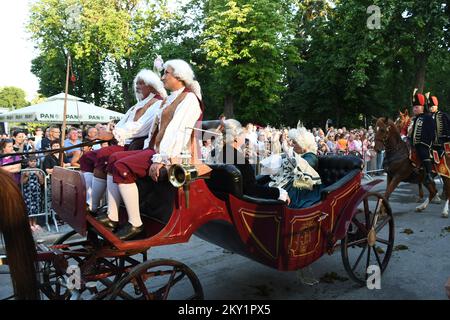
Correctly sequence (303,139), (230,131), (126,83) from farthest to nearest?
(126,83) < (303,139) < (230,131)

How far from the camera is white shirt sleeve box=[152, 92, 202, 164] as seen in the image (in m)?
2.74

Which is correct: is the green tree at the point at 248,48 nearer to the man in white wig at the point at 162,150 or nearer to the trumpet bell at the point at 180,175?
the man in white wig at the point at 162,150

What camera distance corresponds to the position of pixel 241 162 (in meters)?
3.43

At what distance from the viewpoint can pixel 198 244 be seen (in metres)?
5.46

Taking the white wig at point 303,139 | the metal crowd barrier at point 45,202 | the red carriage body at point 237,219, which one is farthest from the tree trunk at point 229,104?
the red carriage body at point 237,219

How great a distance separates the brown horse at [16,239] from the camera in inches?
86.8

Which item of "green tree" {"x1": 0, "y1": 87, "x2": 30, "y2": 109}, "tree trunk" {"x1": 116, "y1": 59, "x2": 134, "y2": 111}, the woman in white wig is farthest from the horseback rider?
"green tree" {"x1": 0, "y1": 87, "x2": 30, "y2": 109}

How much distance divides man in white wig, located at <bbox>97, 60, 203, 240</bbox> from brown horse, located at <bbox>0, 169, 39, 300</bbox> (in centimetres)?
62

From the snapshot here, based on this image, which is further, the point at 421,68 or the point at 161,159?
the point at 421,68

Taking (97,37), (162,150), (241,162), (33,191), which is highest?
(97,37)

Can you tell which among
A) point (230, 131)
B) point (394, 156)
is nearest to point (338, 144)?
point (394, 156)

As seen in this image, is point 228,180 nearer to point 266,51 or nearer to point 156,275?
point 156,275

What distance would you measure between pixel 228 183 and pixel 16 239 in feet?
4.79
